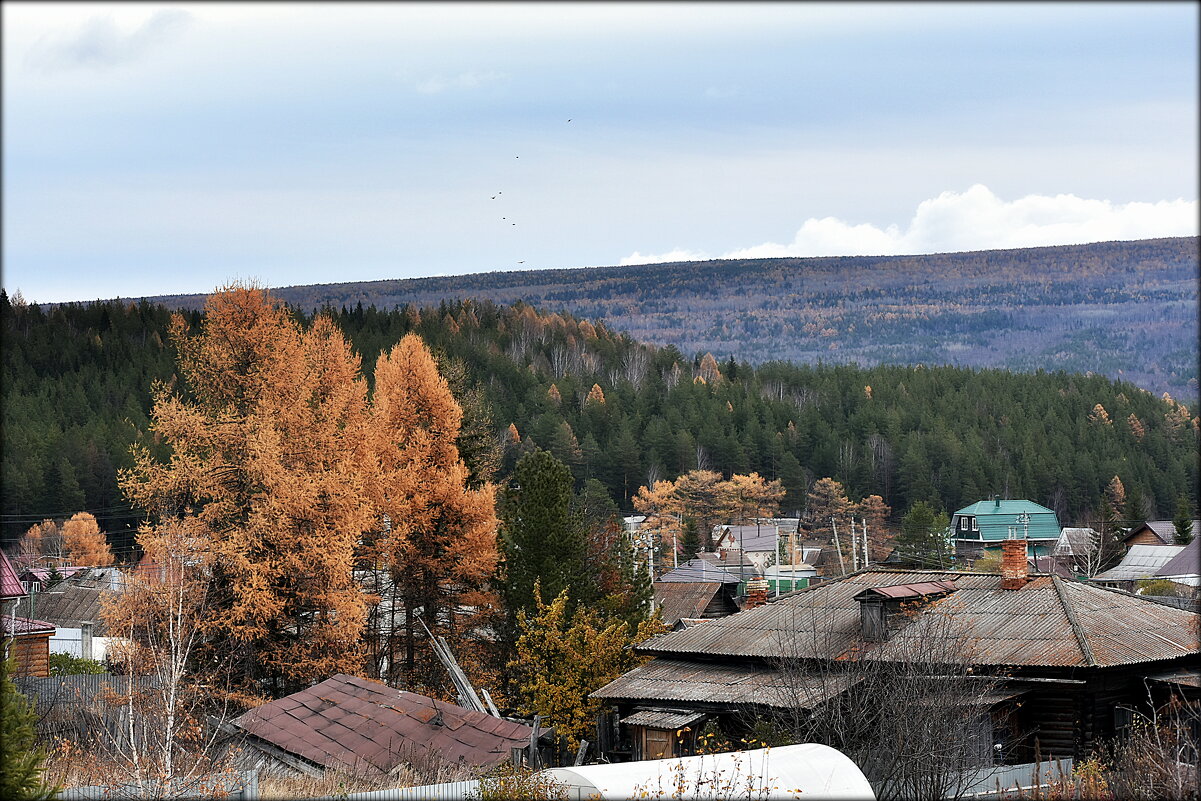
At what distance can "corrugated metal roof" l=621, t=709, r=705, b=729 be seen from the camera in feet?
84.8

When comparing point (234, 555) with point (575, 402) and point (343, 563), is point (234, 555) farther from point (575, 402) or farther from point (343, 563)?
point (575, 402)

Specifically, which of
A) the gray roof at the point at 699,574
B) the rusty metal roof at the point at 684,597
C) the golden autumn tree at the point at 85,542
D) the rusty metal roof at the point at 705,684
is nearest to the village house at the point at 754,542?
the gray roof at the point at 699,574

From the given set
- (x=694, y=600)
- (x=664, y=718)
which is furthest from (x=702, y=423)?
(x=664, y=718)

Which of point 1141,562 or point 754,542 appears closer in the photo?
point 1141,562

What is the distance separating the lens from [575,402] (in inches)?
6088

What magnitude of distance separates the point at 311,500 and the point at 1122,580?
55226 mm

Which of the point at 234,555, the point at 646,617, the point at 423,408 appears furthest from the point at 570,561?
the point at 234,555

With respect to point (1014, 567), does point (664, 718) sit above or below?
below

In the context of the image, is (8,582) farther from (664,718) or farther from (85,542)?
(85,542)

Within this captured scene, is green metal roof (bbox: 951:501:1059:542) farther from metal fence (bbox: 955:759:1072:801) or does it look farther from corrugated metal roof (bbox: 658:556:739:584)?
metal fence (bbox: 955:759:1072:801)

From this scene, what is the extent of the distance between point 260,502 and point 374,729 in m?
9.52

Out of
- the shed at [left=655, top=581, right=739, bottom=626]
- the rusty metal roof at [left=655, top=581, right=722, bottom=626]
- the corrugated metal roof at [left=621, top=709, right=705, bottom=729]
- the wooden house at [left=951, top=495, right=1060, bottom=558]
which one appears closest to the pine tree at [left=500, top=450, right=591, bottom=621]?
the corrugated metal roof at [left=621, top=709, right=705, bottom=729]

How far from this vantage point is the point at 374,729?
2291 centimetres

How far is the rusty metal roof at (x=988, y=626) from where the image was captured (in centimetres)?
2520
